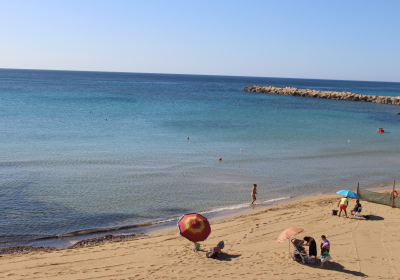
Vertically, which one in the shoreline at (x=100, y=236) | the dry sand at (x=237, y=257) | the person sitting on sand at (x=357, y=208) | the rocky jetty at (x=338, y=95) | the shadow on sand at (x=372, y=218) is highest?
the rocky jetty at (x=338, y=95)

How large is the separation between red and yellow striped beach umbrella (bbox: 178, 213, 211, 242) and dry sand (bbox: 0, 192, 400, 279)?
2.03 ft

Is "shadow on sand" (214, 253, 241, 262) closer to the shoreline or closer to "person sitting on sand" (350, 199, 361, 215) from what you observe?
the shoreline

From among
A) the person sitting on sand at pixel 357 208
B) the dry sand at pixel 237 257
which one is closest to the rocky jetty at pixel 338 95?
the person sitting on sand at pixel 357 208

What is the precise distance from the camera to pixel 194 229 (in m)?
11.6

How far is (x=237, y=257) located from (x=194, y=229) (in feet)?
5.58

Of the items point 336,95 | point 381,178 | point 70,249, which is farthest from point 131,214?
point 336,95

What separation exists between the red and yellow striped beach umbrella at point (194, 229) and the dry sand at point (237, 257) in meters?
0.62

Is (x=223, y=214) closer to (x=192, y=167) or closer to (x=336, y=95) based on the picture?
(x=192, y=167)

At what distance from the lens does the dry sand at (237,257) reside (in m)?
10.3

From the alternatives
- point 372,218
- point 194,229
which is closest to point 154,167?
point 194,229

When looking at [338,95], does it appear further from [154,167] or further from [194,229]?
[194,229]

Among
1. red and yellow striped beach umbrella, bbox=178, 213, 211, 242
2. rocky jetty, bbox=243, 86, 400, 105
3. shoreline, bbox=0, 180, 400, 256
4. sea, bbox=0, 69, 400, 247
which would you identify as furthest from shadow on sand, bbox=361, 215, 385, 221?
rocky jetty, bbox=243, 86, 400, 105

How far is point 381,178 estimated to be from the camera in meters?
22.9

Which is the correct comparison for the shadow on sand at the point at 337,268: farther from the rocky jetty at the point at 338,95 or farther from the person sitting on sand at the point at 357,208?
the rocky jetty at the point at 338,95
